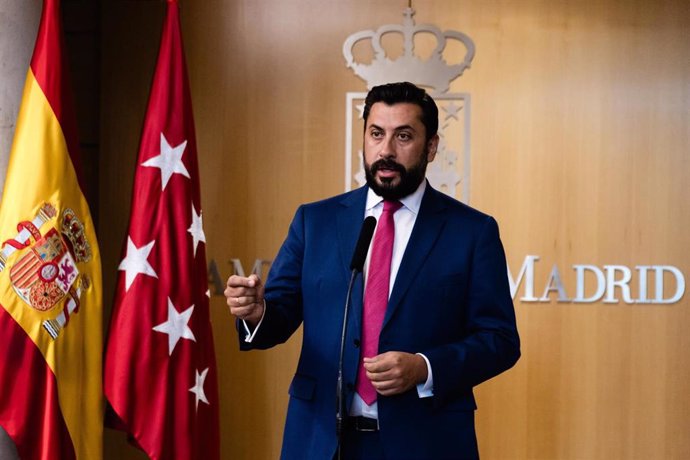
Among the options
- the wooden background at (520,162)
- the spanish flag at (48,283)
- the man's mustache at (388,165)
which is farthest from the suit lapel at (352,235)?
the wooden background at (520,162)

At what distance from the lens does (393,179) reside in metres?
2.28

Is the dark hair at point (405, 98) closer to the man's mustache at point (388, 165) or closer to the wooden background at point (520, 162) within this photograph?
the man's mustache at point (388, 165)

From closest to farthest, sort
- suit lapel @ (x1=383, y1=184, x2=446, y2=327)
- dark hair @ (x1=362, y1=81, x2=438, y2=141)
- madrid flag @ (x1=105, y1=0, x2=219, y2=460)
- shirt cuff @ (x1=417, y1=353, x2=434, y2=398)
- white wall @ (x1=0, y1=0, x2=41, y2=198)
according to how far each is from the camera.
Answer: shirt cuff @ (x1=417, y1=353, x2=434, y2=398) → suit lapel @ (x1=383, y1=184, x2=446, y2=327) → dark hair @ (x1=362, y1=81, x2=438, y2=141) → white wall @ (x1=0, y1=0, x2=41, y2=198) → madrid flag @ (x1=105, y1=0, x2=219, y2=460)

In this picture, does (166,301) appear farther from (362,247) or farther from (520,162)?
(520,162)

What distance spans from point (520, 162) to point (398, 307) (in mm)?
1966

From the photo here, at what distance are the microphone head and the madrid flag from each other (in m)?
1.46

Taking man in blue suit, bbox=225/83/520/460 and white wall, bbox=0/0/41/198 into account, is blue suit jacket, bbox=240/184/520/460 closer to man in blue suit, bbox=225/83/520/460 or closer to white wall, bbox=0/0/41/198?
man in blue suit, bbox=225/83/520/460

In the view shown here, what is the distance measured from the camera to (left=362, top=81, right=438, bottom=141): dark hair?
232cm

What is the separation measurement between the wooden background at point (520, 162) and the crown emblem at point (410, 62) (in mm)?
51

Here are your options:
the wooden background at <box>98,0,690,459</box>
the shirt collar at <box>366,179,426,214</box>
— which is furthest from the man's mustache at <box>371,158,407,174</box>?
the wooden background at <box>98,0,690,459</box>

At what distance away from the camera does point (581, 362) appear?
12.9ft

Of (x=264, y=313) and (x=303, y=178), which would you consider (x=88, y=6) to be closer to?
(x=303, y=178)

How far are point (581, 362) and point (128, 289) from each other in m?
2.08

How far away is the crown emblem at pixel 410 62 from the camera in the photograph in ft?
13.0
